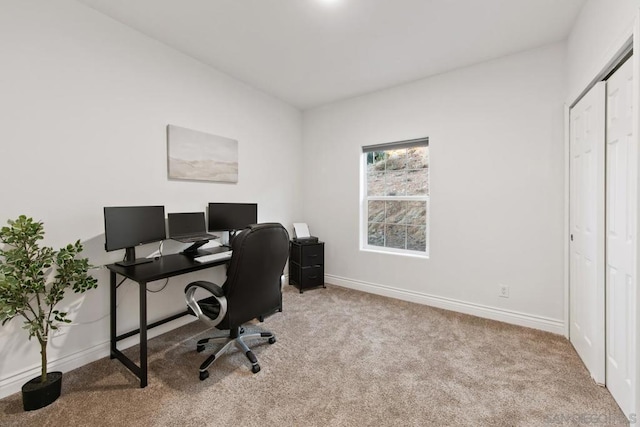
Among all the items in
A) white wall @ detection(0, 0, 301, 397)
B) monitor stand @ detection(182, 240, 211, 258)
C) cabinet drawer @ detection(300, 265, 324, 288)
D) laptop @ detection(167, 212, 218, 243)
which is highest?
white wall @ detection(0, 0, 301, 397)

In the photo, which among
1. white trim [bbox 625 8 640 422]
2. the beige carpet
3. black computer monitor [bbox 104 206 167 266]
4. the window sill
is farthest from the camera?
the window sill

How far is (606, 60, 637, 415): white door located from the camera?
1489 millimetres

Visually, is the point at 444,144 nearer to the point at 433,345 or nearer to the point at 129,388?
the point at 433,345

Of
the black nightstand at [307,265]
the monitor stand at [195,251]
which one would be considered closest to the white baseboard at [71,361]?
the monitor stand at [195,251]

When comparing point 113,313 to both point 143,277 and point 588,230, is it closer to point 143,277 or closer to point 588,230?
point 143,277

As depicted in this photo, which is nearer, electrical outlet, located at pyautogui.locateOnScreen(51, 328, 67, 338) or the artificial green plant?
the artificial green plant

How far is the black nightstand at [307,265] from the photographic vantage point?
3.69 metres

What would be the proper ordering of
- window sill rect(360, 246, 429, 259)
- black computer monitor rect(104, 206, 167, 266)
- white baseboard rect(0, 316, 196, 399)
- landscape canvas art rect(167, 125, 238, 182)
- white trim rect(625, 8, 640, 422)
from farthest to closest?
window sill rect(360, 246, 429, 259), landscape canvas art rect(167, 125, 238, 182), black computer monitor rect(104, 206, 167, 266), white baseboard rect(0, 316, 196, 399), white trim rect(625, 8, 640, 422)

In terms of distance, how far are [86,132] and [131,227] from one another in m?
0.78

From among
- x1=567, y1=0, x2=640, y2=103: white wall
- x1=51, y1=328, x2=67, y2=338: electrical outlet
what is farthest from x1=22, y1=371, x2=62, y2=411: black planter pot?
x1=567, y1=0, x2=640, y2=103: white wall

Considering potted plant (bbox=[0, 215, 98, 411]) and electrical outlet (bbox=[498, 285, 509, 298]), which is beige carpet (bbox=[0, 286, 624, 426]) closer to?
potted plant (bbox=[0, 215, 98, 411])

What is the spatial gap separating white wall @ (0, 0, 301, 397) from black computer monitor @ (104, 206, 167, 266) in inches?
7.9

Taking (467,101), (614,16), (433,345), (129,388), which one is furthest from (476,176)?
(129,388)

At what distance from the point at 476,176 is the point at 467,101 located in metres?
0.82
